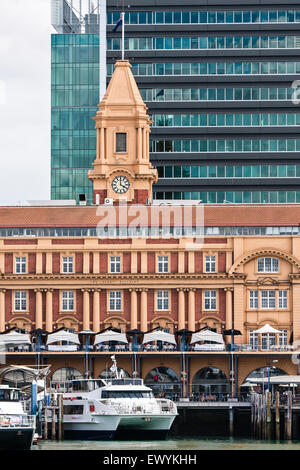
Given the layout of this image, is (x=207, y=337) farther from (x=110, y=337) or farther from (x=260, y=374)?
(x=110, y=337)

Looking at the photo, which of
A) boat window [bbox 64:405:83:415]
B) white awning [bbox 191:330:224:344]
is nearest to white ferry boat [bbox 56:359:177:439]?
boat window [bbox 64:405:83:415]

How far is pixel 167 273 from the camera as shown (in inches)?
4606

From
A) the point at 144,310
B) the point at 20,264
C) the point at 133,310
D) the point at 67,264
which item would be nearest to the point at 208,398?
the point at 144,310

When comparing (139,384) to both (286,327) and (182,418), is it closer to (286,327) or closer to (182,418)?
(182,418)

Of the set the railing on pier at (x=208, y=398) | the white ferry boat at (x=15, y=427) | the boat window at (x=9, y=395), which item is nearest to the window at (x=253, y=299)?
the railing on pier at (x=208, y=398)

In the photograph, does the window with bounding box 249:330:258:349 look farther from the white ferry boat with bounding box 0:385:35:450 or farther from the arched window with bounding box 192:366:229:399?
the white ferry boat with bounding box 0:385:35:450

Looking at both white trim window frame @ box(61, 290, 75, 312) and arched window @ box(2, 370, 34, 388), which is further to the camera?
white trim window frame @ box(61, 290, 75, 312)

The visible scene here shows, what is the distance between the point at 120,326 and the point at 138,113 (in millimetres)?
30406

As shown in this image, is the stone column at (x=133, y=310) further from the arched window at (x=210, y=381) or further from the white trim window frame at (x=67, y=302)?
the arched window at (x=210, y=381)

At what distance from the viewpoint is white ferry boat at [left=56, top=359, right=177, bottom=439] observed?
85.8 metres

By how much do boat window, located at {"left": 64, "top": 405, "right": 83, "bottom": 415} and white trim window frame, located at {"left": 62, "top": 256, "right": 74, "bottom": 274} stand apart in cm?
2922

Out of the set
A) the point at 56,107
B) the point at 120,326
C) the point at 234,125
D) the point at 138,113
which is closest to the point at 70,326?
the point at 120,326

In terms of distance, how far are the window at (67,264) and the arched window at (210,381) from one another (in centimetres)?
1834

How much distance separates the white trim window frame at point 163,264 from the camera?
387 feet
